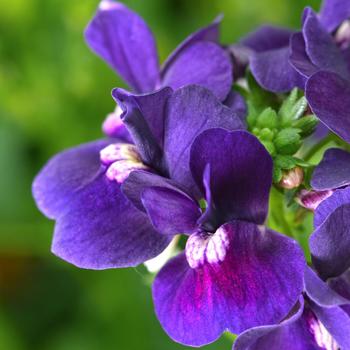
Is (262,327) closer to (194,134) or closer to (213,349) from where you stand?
(194,134)

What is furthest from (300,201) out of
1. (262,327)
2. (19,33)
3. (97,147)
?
(19,33)

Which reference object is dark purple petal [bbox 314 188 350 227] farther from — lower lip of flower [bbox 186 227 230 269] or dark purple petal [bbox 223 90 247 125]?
dark purple petal [bbox 223 90 247 125]

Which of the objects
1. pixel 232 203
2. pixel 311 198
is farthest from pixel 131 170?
pixel 311 198

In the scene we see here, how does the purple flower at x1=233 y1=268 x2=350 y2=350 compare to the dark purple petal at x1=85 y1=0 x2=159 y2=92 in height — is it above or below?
below

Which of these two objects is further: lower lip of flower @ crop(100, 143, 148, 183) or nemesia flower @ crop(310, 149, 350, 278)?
lower lip of flower @ crop(100, 143, 148, 183)

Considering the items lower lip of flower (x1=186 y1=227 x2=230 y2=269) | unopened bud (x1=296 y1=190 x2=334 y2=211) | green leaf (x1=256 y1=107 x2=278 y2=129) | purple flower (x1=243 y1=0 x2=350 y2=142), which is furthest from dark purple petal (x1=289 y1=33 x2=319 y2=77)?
lower lip of flower (x1=186 y1=227 x2=230 y2=269)

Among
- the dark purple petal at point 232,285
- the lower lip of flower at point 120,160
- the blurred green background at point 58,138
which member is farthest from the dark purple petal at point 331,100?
the blurred green background at point 58,138

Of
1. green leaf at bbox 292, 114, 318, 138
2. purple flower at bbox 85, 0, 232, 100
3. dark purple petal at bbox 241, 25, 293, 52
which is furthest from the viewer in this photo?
dark purple petal at bbox 241, 25, 293, 52
